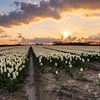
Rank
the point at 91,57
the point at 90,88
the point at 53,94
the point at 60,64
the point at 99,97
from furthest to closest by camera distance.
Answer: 1. the point at 91,57
2. the point at 60,64
3. the point at 90,88
4. the point at 53,94
5. the point at 99,97

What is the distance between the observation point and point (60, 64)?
2034cm

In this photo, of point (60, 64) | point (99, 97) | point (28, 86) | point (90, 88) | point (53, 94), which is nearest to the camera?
point (99, 97)

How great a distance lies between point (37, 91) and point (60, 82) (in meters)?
2.62

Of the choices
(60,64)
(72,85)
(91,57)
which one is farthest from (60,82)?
(91,57)

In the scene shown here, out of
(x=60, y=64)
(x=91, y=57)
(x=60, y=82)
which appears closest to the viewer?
(x=60, y=82)

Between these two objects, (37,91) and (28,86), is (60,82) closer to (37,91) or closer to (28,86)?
(28,86)

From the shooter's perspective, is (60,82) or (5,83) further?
(60,82)

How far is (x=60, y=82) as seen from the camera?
1337 centimetres

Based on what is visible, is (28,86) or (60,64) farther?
(60,64)

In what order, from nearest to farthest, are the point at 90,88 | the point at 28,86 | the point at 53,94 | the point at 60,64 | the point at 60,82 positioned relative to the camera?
1. the point at 53,94
2. the point at 90,88
3. the point at 28,86
4. the point at 60,82
5. the point at 60,64

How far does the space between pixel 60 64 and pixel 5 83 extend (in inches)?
332

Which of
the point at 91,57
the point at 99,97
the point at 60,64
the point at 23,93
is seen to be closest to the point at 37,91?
the point at 23,93

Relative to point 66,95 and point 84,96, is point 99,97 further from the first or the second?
point 66,95

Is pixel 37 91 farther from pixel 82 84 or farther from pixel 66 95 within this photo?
pixel 82 84
